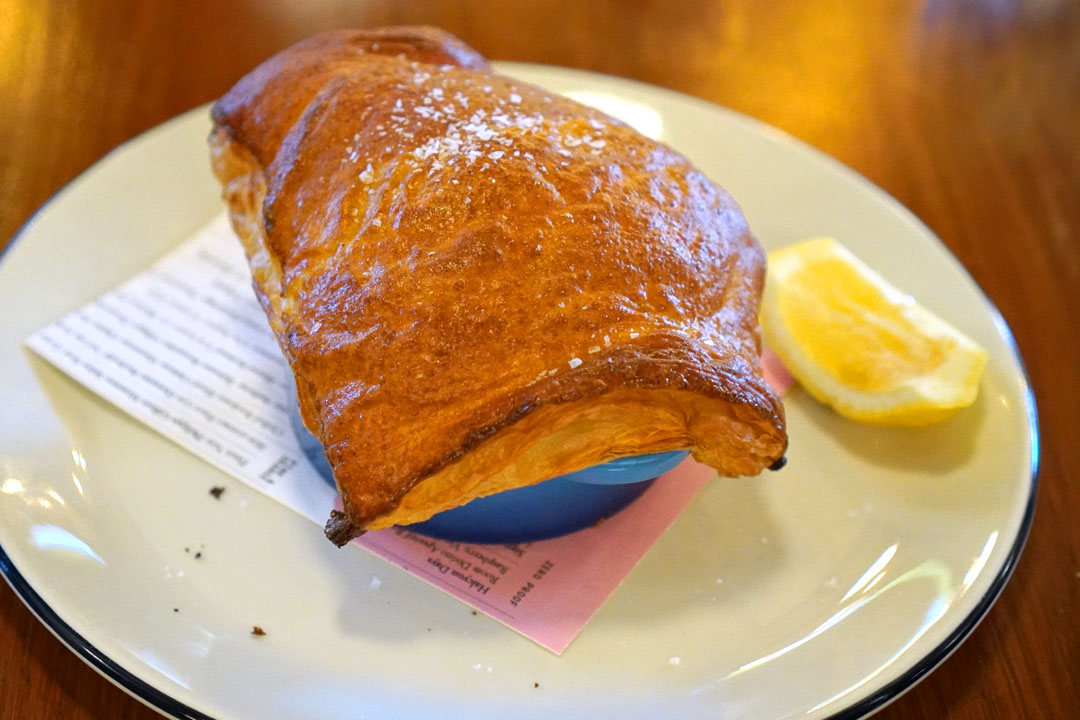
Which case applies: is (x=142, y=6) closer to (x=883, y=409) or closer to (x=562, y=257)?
(x=562, y=257)

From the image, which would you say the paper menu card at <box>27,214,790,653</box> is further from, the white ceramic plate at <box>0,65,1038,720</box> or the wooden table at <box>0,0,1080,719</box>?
the wooden table at <box>0,0,1080,719</box>

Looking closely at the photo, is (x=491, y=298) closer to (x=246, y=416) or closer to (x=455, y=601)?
(x=455, y=601)

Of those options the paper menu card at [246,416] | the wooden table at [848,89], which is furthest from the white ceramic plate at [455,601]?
the wooden table at [848,89]

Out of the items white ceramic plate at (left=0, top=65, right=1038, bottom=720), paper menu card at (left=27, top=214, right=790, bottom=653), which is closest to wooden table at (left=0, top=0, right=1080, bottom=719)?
white ceramic plate at (left=0, top=65, right=1038, bottom=720)

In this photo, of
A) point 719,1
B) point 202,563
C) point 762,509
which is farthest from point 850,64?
point 202,563

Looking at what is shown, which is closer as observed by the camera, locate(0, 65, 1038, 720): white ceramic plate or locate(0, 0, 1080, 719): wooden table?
locate(0, 65, 1038, 720): white ceramic plate

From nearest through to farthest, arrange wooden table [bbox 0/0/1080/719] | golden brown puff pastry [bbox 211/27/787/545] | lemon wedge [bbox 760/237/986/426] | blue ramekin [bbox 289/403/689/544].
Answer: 1. golden brown puff pastry [bbox 211/27/787/545]
2. blue ramekin [bbox 289/403/689/544]
3. lemon wedge [bbox 760/237/986/426]
4. wooden table [bbox 0/0/1080/719]

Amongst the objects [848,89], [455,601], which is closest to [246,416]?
[455,601]
